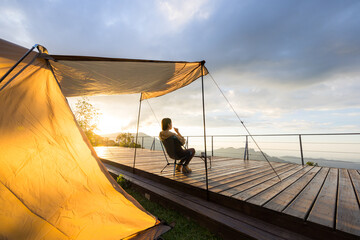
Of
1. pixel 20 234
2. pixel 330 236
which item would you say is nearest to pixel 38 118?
pixel 20 234

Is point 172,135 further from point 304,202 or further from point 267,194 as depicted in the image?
point 304,202

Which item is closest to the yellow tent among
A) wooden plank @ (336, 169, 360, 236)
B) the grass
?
the grass

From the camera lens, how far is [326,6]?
609 centimetres

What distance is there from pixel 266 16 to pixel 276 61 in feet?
9.08

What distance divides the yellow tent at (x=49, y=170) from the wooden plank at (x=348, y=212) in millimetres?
1702

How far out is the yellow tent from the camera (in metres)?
1.20

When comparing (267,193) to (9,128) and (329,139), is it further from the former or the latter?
(329,139)

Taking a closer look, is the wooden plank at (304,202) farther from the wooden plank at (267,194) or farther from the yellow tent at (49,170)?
the yellow tent at (49,170)

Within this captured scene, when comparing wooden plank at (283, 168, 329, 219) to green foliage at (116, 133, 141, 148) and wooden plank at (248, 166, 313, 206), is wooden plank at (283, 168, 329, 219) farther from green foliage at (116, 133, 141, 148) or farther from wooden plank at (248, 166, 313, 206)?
green foliage at (116, 133, 141, 148)

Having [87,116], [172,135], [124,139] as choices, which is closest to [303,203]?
[172,135]

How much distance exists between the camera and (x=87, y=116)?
14734 mm

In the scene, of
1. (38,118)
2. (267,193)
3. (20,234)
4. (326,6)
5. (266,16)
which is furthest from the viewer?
(266,16)

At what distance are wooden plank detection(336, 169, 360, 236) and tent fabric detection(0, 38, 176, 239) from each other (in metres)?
1.67

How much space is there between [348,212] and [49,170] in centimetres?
316
